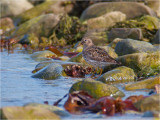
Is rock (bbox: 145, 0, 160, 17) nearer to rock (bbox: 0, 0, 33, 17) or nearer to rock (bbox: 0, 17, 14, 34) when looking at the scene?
rock (bbox: 0, 17, 14, 34)

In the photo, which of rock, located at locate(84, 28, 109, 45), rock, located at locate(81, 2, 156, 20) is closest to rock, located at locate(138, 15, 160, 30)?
rock, located at locate(81, 2, 156, 20)

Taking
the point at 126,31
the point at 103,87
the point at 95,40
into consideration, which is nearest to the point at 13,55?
the point at 95,40

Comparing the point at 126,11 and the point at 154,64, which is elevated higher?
the point at 126,11

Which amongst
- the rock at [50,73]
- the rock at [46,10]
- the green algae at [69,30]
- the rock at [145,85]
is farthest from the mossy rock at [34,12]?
the rock at [145,85]

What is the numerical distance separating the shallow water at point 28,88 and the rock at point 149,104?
0.76 ft

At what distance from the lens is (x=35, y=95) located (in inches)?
232

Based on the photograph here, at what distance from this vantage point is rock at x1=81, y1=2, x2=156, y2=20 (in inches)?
560

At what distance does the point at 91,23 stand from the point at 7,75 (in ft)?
23.6

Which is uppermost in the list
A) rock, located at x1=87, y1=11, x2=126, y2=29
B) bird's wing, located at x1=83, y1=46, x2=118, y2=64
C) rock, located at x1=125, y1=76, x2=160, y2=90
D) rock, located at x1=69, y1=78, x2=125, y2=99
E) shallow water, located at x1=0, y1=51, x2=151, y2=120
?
rock, located at x1=87, y1=11, x2=126, y2=29

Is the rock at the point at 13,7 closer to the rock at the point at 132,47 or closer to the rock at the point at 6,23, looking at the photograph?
the rock at the point at 6,23

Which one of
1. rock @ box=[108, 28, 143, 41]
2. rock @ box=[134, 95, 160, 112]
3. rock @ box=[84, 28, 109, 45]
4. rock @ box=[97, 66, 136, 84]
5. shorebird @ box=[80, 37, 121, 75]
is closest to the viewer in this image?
rock @ box=[134, 95, 160, 112]

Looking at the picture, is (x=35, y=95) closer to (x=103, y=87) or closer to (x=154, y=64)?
(x=103, y=87)

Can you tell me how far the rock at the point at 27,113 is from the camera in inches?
162

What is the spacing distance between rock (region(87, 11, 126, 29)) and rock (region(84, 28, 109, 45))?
379 millimetres
